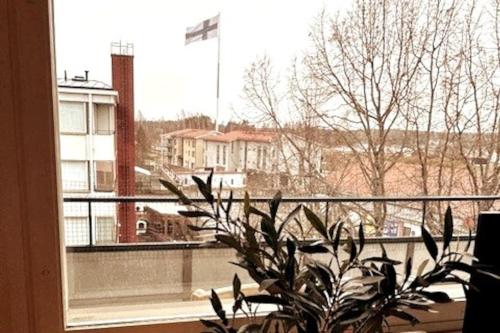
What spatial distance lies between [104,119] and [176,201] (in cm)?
24

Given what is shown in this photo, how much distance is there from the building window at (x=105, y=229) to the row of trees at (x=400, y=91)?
1.43 ft

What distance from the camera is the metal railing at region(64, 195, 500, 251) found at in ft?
3.05

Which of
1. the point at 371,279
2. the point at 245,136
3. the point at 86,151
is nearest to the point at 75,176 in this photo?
the point at 86,151

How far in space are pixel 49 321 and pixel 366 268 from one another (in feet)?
2.00

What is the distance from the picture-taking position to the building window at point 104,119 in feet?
2.99

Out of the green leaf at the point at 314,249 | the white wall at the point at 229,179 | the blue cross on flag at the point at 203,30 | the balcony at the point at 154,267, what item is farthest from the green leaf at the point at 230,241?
the blue cross on flag at the point at 203,30

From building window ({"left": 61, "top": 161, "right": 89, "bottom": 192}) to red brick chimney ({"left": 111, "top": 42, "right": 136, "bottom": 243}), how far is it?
2.9 inches

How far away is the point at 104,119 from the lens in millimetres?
924

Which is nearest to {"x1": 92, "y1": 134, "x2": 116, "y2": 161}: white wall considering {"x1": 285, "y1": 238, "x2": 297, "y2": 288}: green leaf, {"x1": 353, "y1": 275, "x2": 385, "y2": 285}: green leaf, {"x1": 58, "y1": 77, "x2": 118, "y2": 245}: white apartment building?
{"x1": 58, "y1": 77, "x2": 118, "y2": 245}: white apartment building

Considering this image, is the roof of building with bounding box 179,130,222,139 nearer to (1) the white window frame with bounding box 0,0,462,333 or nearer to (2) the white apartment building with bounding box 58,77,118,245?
(2) the white apartment building with bounding box 58,77,118,245

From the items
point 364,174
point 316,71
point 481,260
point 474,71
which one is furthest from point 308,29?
point 481,260

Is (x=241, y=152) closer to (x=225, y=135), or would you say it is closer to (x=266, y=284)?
(x=225, y=135)

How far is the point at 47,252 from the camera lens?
0.79 meters

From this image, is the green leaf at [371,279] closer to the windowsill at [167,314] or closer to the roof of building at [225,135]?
the windowsill at [167,314]
